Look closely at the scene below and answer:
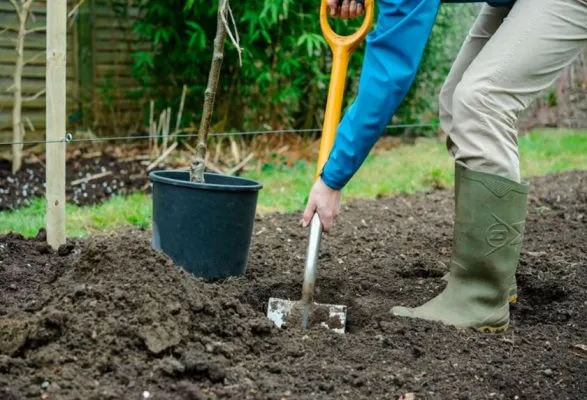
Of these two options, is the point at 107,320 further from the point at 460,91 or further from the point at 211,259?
the point at 460,91

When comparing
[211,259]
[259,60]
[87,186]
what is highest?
[259,60]

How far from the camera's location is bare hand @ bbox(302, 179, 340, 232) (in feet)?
9.39

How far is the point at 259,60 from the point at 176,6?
83 centimetres

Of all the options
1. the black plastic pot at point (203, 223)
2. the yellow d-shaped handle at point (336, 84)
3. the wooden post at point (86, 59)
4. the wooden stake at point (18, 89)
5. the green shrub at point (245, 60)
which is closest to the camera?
the yellow d-shaped handle at point (336, 84)

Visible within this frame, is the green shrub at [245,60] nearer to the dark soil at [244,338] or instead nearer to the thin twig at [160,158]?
the thin twig at [160,158]

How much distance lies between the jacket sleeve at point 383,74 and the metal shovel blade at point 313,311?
0.48m

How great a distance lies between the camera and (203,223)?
3.30 m

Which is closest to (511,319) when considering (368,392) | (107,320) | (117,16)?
(368,392)

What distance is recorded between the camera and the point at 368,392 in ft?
7.79

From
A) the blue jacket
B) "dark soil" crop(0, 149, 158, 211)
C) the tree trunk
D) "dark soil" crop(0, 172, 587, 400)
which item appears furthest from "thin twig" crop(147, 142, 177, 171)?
the blue jacket

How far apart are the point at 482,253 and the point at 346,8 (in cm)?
109

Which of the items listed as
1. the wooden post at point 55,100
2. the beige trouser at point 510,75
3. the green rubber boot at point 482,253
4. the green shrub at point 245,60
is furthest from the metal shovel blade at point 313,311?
the green shrub at point 245,60

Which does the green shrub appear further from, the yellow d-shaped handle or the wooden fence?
the yellow d-shaped handle

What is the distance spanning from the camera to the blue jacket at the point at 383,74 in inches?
104
